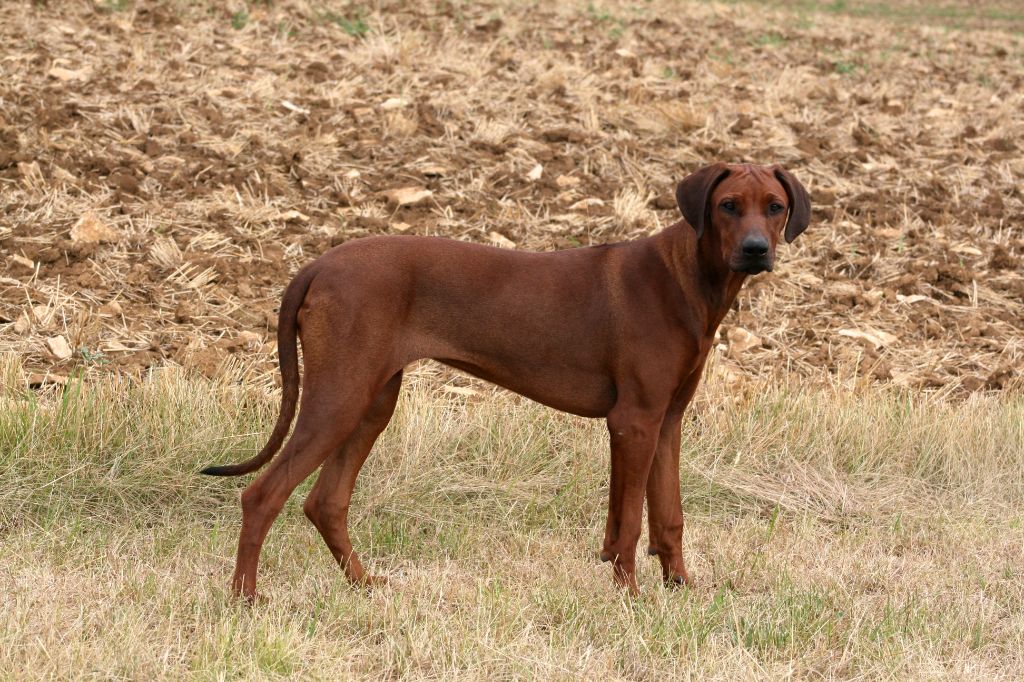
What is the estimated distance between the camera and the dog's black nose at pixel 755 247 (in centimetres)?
453

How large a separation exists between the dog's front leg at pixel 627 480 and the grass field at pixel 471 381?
15 cm

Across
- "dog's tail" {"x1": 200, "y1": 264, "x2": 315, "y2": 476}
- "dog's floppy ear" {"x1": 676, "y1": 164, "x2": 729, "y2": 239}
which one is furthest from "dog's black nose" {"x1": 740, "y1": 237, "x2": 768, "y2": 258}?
"dog's tail" {"x1": 200, "y1": 264, "x2": 315, "y2": 476}

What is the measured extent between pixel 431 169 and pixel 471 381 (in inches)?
118

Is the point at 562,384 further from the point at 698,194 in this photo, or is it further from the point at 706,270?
the point at 698,194

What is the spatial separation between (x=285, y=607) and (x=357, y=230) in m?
4.42

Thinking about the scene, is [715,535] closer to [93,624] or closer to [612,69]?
[93,624]

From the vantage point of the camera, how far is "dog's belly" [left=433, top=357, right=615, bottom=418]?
5.01 m

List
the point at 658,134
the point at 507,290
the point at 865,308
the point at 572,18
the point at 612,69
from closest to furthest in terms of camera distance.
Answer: the point at 507,290 → the point at 865,308 → the point at 658,134 → the point at 612,69 → the point at 572,18

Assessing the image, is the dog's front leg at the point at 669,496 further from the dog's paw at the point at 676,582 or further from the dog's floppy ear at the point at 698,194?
the dog's floppy ear at the point at 698,194

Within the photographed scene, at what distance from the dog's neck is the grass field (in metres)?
1.16

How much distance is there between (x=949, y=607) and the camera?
16.6 feet

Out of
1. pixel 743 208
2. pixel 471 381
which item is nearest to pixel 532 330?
pixel 743 208

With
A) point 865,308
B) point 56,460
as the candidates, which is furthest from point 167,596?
point 865,308

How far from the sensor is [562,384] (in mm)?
5027
